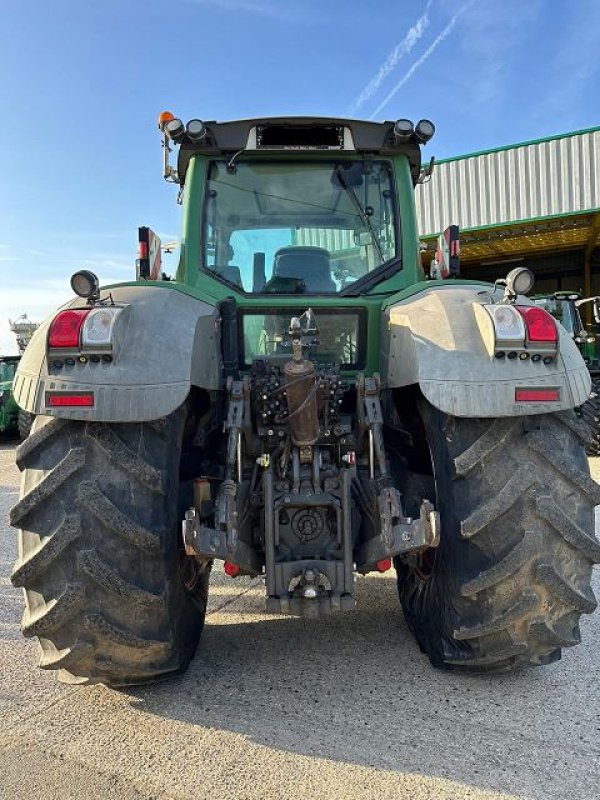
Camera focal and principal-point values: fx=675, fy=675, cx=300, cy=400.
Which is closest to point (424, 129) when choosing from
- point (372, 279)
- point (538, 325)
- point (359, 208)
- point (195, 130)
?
point (359, 208)

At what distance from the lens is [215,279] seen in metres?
3.49

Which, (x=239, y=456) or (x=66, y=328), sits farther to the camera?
(x=239, y=456)

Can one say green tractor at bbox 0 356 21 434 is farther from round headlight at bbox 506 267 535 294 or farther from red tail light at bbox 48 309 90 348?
round headlight at bbox 506 267 535 294

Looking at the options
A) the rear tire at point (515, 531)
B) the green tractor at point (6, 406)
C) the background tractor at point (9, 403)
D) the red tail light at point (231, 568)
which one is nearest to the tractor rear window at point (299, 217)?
the rear tire at point (515, 531)

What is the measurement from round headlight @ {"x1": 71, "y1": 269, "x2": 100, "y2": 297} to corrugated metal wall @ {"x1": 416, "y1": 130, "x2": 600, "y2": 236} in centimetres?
1339

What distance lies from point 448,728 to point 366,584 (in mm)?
1837

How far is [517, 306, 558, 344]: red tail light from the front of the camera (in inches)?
98.7

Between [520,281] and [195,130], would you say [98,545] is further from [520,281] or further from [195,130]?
[195,130]

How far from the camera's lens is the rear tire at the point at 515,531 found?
2.49 meters

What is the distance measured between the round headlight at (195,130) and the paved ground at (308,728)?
2.55 meters

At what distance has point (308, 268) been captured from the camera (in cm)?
353

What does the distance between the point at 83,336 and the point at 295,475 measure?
1039 millimetres

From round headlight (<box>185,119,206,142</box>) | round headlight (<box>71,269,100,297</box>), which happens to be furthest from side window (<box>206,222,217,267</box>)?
round headlight (<box>71,269,100,297</box>)

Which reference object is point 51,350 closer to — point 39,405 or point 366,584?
point 39,405
